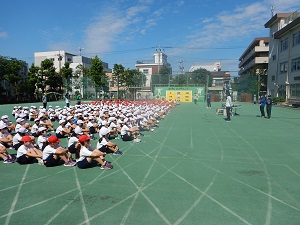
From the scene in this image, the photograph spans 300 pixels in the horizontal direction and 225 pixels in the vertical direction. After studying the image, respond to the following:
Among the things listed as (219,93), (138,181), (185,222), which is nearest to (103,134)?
(138,181)

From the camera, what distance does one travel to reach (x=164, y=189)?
18.0 feet

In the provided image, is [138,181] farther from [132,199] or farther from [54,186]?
[54,186]

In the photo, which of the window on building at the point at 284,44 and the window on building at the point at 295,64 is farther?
the window on building at the point at 284,44

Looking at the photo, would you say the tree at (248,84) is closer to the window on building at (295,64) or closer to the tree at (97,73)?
the window on building at (295,64)

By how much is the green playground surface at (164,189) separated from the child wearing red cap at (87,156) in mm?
219

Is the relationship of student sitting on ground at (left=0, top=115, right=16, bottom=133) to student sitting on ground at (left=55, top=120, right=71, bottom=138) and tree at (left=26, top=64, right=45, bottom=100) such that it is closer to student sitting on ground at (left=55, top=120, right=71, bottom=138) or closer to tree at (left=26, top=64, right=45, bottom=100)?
student sitting on ground at (left=55, top=120, right=71, bottom=138)

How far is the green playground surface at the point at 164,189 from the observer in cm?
437

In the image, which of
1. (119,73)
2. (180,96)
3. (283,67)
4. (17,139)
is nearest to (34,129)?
(17,139)

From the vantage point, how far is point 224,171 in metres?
6.65

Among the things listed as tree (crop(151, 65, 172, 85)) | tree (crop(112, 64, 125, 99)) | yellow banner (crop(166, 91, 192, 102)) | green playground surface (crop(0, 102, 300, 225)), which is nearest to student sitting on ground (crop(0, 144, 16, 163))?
green playground surface (crop(0, 102, 300, 225))

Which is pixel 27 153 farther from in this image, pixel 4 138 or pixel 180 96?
pixel 180 96

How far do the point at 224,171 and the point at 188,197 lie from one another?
6.44ft

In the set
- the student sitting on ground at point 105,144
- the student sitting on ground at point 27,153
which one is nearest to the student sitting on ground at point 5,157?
the student sitting on ground at point 27,153

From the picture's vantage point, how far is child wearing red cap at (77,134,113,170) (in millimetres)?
6664
